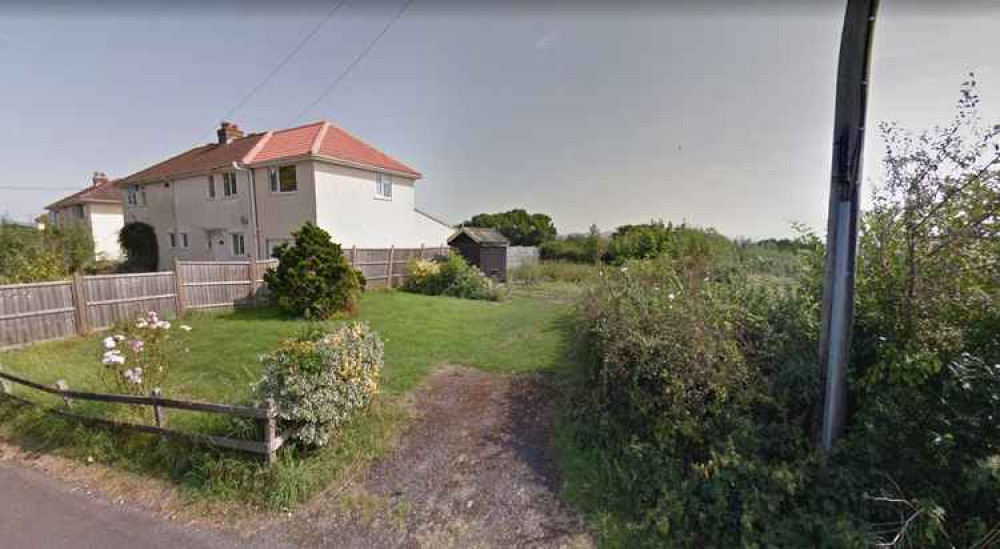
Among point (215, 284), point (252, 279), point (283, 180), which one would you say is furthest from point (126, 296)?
point (283, 180)

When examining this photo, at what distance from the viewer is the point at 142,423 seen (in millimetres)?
3984

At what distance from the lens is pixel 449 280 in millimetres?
14148

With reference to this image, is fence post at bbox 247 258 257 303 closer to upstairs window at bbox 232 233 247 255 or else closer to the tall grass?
upstairs window at bbox 232 233 247 255

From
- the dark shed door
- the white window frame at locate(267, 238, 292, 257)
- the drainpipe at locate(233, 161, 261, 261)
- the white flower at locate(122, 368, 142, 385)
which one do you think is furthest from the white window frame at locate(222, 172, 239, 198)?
the white flower at locate(122, 368, 142, 385)

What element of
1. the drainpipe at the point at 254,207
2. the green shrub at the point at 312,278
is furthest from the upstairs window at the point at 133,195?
the green shrub at the point at 312,278

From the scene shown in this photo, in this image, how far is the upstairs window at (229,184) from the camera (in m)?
16.4

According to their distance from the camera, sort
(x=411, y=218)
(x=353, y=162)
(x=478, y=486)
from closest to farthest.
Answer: (x=478, y=486), (x=353, y=162), (x=411, y=218)

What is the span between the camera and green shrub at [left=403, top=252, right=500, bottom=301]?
1353 cm

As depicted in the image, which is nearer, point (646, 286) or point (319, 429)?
point (319, 429)

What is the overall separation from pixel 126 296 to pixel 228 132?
1391cm

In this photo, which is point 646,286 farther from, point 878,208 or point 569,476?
point 569,476

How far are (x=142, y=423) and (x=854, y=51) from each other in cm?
734

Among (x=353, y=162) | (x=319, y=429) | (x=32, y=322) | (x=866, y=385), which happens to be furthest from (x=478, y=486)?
(x=353, y=162)

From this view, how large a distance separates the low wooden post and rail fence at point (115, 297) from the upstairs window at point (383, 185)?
673 cm
